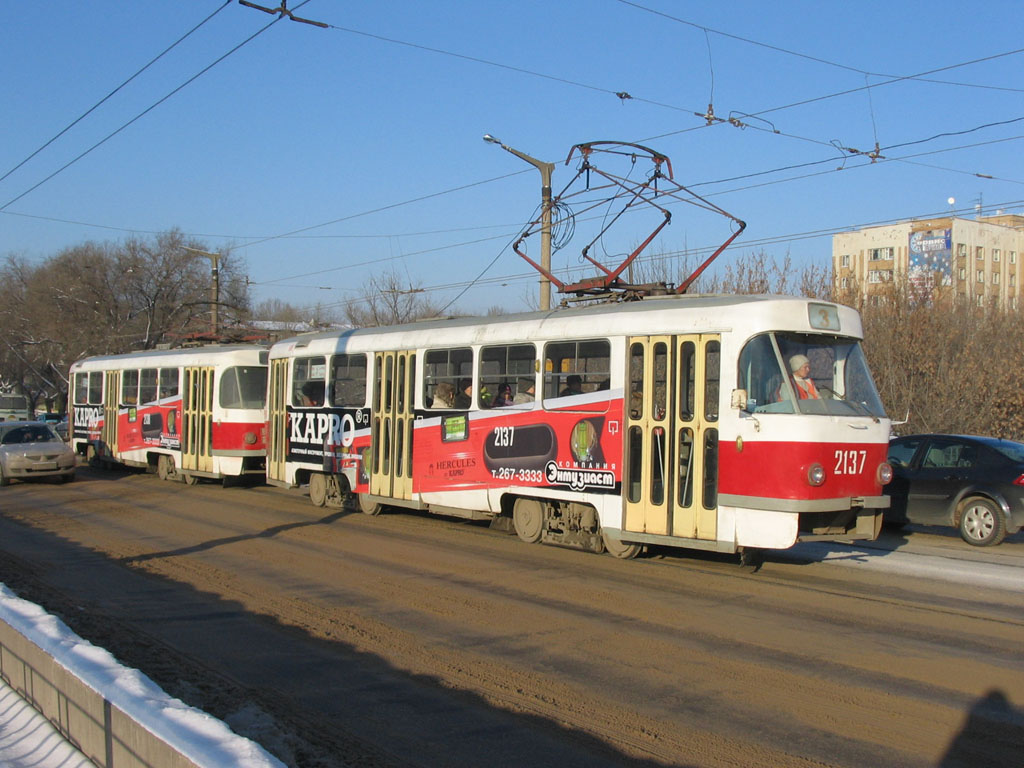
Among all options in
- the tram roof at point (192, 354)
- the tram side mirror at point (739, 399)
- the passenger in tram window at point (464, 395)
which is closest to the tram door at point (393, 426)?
the passenger in tram window at point (464, 395)

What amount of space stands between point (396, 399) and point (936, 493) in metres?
8.21

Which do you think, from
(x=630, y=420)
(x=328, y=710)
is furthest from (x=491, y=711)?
(x=630, y=420)

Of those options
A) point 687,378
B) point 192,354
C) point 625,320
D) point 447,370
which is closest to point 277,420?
point 192,354

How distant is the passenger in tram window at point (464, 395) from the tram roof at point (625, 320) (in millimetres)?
609

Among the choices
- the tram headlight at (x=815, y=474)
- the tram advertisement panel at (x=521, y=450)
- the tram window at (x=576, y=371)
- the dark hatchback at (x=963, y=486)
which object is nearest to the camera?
the tram headlight at (x=815, y=474)

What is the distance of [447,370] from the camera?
13.9 meters

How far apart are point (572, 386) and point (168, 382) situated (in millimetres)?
13988

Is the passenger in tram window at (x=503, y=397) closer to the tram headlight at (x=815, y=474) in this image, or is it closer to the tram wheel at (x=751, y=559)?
the tram wheel at (x=751, y=559)

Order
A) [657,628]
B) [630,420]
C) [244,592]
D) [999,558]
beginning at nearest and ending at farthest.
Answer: [657,628], [244,592], [630,420], [999,558]

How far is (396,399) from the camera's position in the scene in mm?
14828

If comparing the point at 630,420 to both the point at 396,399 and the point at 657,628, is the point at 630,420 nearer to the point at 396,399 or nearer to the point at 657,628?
the point at 657,628

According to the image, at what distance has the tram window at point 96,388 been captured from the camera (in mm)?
26078

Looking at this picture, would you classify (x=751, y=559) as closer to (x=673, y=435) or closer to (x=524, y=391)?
(x=673, y=435)

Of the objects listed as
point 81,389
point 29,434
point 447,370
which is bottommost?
point 29,434
